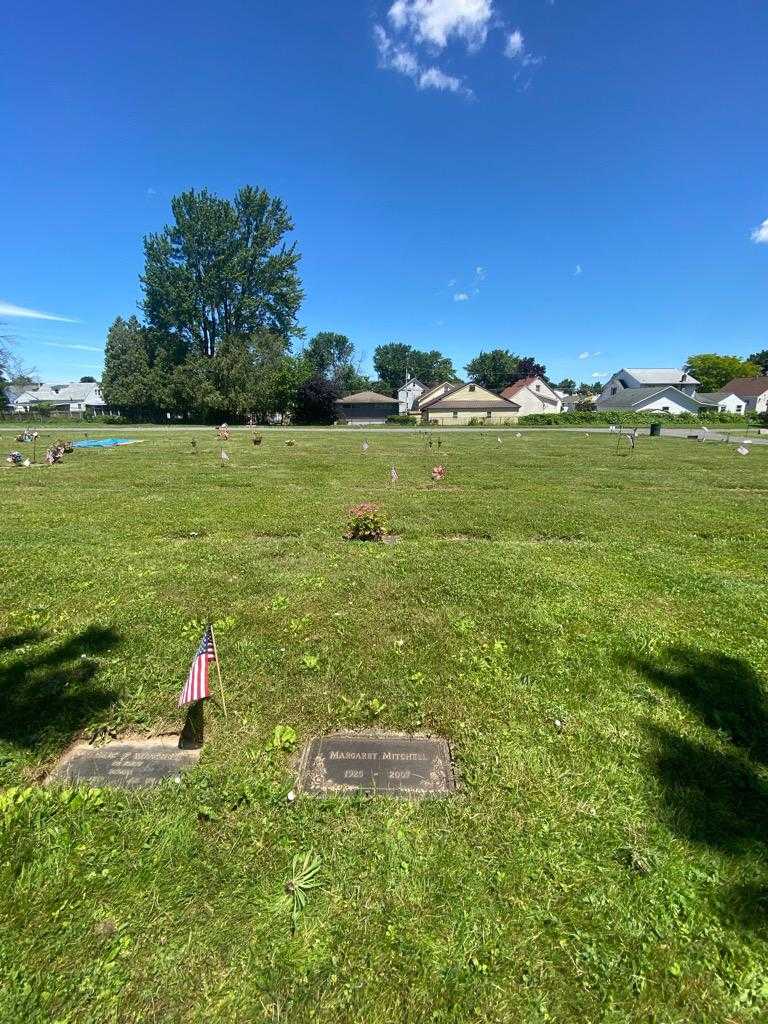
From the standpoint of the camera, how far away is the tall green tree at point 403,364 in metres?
102

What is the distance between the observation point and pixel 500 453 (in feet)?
63.1

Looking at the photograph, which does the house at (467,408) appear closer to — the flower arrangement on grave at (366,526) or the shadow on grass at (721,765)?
the flower arrangement on grave at (366,526)

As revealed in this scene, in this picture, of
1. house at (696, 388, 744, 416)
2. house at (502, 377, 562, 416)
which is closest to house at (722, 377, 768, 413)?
house at (696, 388, 744, 416)

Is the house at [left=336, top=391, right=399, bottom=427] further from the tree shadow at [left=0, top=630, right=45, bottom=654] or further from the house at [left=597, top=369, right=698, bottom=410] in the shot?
the tree shadow at [left=0, top=630, right=45, bottom=654]

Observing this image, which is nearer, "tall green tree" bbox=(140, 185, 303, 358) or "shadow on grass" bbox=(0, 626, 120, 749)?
"shadow on grass" bbox=(0, 626, 120, 749)

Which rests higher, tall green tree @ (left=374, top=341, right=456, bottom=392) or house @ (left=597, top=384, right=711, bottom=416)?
tall green tree @ (left=374, top=341, right=456, bottom=392)

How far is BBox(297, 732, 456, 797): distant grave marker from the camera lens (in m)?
2.52

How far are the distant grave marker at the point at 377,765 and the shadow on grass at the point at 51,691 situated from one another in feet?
5.32

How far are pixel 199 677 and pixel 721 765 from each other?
3.15 meters

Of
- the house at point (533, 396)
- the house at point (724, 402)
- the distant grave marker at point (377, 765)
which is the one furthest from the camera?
the house at point (724, 402)

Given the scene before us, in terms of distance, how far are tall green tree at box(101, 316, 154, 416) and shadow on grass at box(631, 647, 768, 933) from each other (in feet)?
173

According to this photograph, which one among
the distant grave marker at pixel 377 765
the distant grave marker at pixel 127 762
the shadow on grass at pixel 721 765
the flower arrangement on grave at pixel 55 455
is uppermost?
the flower arrangement on grave at pixel 55 455

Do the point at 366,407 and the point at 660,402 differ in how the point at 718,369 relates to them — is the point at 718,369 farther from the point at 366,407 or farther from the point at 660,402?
the point at 366,407

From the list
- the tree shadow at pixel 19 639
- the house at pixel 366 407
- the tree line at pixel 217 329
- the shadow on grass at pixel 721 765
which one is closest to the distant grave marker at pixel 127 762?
the tree shadow at pixel 19 639
